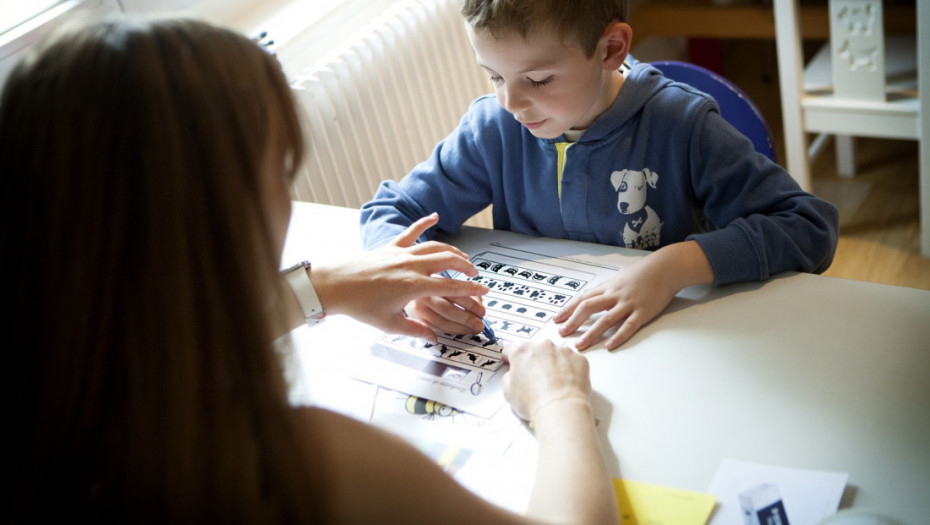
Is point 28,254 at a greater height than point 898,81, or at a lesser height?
greater

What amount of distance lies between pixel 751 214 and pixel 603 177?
0.25 meters

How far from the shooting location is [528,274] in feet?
3.90

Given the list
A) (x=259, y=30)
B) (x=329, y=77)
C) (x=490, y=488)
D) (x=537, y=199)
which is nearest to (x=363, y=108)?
(x=329, y=77)

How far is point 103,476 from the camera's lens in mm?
558

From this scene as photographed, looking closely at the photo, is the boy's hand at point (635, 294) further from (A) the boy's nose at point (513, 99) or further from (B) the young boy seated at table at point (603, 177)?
(A) the boy's nose at point (513, 99)

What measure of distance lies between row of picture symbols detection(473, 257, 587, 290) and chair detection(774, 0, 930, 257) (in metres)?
1.39

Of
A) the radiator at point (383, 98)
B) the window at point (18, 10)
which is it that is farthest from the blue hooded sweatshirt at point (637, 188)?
the window at point (18, 10)

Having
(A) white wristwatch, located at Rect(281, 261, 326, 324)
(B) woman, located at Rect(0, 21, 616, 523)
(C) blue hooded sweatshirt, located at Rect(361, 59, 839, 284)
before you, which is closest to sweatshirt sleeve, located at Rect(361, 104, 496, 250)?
(C) blue hooded sweatshirt, located at Rect(361, 59, 839, 284)

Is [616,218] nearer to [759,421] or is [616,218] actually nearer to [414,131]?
[759,421]

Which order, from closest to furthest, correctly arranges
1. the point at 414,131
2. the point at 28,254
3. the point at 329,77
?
1. the point at 28,254
2. the point at 329,77
3. the point at 414,131

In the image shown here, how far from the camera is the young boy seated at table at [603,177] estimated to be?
105 centimetres

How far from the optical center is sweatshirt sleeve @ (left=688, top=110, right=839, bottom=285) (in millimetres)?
1050

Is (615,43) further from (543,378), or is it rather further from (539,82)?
(543,378)

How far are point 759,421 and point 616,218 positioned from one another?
53 centimetres
